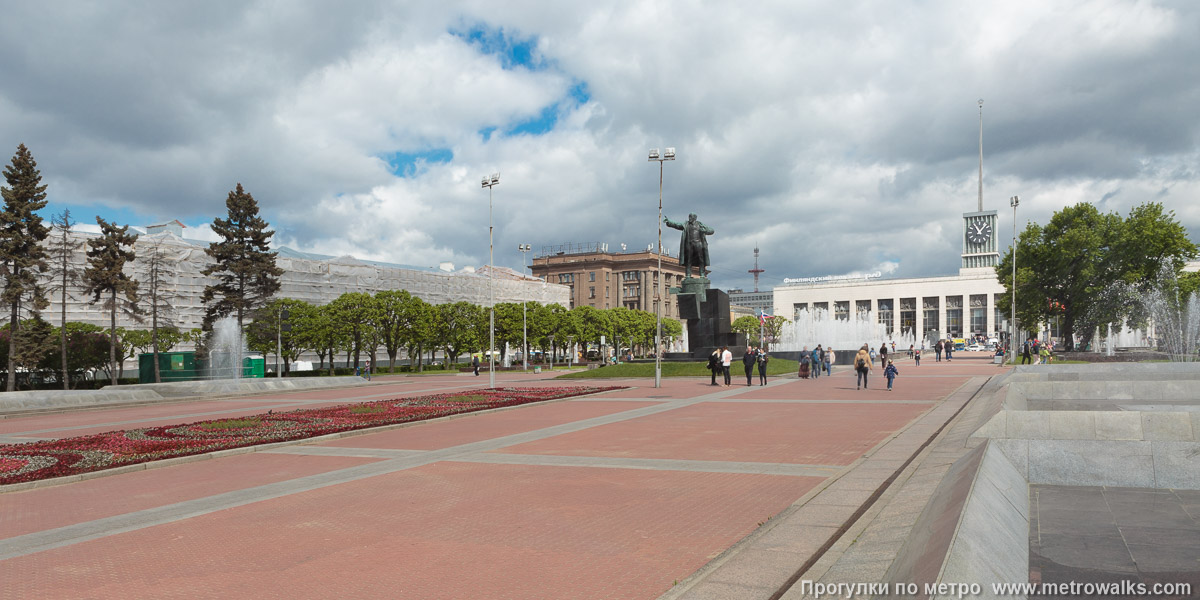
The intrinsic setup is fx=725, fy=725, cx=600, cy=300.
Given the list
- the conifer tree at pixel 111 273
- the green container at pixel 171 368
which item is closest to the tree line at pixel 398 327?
the green container at pixel 171 368

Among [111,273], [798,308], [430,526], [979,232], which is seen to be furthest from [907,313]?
[430,526]

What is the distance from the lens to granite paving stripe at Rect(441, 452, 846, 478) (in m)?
10.2

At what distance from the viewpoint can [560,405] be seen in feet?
76.7

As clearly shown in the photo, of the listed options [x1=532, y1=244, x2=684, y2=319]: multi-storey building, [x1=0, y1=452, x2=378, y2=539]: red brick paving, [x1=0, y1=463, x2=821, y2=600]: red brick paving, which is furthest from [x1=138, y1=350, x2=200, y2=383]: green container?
[x1=532, y1=244, x2=684, y2=319]: multi-storey building

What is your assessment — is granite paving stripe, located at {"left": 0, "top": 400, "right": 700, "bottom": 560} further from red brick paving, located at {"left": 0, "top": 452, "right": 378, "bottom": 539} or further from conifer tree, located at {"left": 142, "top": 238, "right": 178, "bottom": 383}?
conifer tree, located at {"left": 142, "top": 238, "right": 178, "bottom": 383}

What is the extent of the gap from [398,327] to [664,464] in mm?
55228

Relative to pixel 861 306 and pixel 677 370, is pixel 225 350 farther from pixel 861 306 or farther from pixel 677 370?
pixel 861 306

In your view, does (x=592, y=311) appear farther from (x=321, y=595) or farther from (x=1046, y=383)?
(x=321, y=595)

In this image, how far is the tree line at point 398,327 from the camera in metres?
57.2

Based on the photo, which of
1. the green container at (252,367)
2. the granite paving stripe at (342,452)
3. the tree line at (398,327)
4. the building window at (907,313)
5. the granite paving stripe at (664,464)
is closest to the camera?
the granite paving stripe at (664,464)

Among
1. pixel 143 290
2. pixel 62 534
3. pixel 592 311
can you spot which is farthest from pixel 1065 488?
pixel 592 311

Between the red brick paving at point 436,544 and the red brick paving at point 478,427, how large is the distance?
484 cm

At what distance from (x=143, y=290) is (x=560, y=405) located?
56394mm

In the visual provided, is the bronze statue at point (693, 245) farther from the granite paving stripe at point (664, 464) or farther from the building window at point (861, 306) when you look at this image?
the building window at point (861, 306)
